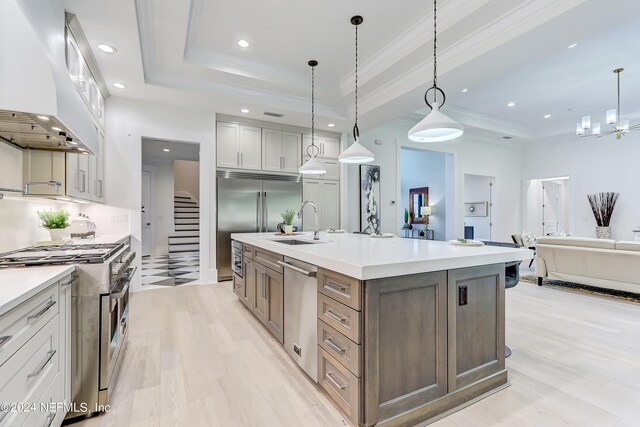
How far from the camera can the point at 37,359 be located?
1.20m

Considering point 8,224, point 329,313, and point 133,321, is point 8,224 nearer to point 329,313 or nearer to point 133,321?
point 133,321

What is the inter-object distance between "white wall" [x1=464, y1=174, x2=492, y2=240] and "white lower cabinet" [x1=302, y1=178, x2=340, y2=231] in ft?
16.7

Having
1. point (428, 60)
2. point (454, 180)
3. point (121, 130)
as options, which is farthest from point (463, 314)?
point (454, 180)

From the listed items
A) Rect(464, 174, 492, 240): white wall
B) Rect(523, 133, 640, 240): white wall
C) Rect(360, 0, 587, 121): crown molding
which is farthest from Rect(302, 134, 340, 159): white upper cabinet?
Rect(523, 133, 640, 240): white wall

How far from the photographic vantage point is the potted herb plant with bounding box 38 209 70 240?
8.34ft

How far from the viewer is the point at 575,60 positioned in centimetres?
408

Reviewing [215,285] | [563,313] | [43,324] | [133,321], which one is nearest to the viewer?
[43,324]

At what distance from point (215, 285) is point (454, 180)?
6.09 m

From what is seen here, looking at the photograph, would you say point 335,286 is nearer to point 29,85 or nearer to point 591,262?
point 29,85

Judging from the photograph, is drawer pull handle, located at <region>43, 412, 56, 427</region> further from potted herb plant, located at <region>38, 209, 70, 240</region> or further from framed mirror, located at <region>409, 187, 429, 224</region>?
framed mirror, located at <region>409, 187, 429, 224</region>

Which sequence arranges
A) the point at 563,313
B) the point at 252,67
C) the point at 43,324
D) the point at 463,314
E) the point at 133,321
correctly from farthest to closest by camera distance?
the point at 252,67 → the point at 563,313 → the point at 133,321 → the point at 463,314 → the point at 43,324

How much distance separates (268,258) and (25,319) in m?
1.64

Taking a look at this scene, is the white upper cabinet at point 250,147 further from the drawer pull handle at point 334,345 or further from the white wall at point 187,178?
the white wall at point 187,178

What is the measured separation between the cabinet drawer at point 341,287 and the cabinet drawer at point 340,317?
0.03 m
